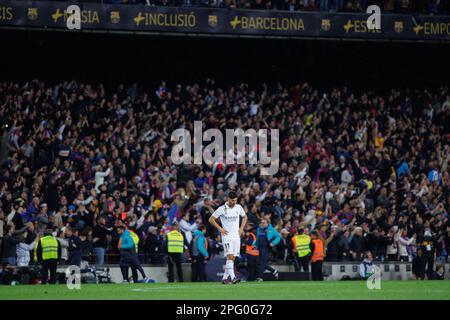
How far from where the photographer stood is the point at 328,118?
37031 millimetres

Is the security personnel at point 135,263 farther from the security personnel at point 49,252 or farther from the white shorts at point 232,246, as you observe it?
the white shorts at point 232,246

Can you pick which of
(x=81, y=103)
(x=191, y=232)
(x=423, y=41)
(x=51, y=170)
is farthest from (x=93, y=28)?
(x=423, y=41)

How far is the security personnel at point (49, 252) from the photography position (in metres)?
25.0

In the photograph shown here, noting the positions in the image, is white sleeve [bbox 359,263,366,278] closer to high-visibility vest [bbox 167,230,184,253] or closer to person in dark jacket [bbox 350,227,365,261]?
person in dark jacket [bbox 350,227,365,261]

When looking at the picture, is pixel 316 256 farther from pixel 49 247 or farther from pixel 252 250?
pixel 49 247

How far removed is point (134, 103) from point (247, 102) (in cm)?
423

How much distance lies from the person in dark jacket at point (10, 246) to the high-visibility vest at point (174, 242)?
390cm

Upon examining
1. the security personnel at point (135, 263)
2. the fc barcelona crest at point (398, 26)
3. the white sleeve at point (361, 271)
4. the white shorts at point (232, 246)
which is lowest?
the white sleeve at point (361, 271)

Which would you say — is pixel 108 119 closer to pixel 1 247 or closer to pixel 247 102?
pixel 247 102

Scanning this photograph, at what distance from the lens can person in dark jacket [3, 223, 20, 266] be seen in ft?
86.1

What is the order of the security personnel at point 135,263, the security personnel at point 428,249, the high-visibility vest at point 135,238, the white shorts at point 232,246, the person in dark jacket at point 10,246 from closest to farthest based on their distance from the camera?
the white shorts at point 232,246
the person in dark jacket at point 10,246
the security personnel at point 135,263
the high-visibility vest at point 135,238
the security personnel at point 428,249

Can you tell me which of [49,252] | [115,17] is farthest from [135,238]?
[115,17]

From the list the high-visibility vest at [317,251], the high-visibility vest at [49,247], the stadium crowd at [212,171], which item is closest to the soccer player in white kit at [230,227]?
the high-visibility vest at [49,247]

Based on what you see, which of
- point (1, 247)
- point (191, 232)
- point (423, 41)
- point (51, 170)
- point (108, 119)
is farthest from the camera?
point (423, 41)
